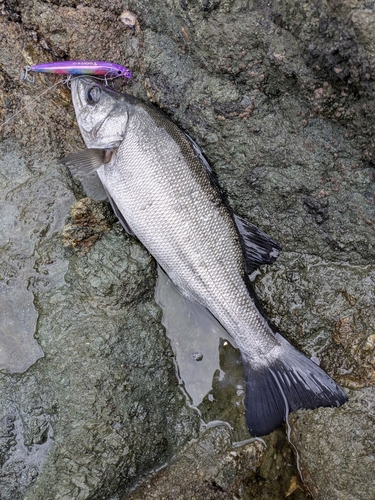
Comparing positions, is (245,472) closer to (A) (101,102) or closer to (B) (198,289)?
(B) (198,289)

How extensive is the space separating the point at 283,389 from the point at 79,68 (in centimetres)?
259

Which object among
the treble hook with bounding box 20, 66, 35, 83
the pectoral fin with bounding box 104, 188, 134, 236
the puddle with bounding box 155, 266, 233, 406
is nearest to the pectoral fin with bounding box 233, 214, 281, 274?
the puddle with bounding box 155, 266, 233, 406

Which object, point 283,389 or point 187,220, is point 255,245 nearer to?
point 187,220

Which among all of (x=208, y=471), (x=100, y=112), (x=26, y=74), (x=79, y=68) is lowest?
(x=208, y=471)

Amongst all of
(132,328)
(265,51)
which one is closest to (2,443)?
(132,328)

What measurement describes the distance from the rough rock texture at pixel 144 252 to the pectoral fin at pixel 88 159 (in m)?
0.15

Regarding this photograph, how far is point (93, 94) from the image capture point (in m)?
2.91

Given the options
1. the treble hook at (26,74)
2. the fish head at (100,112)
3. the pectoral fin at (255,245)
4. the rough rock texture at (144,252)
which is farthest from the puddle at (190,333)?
the treble hook at (26,74)

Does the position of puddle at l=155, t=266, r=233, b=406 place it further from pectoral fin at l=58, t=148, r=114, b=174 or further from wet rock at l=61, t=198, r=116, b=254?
pectoral fin at l=58, t=148, r=114, b=174

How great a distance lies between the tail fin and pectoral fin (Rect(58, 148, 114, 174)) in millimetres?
1700

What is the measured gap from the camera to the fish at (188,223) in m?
2.80

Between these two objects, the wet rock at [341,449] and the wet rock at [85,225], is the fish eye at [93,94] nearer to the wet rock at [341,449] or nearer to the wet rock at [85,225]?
the wet rock at [85,225]

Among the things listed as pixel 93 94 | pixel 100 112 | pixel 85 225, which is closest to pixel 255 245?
pixel 85 225

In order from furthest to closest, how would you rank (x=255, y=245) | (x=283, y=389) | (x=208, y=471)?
(x=255, y=245) → (x=283, y=389) → (x=208, y=471)
